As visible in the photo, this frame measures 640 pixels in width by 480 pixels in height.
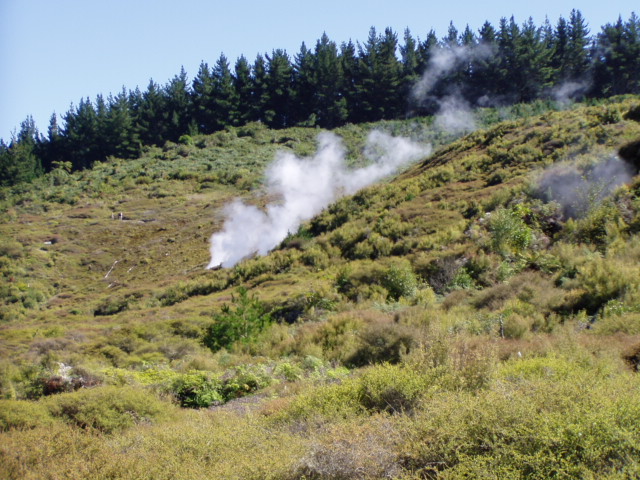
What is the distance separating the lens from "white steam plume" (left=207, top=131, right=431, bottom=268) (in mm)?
31141

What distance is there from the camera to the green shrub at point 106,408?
7012mm

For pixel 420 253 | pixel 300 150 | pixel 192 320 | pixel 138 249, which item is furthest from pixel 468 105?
pixel 192 320

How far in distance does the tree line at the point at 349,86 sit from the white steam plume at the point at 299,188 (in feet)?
32.9

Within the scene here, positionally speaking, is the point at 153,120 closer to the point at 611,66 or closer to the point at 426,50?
the point at 426,50

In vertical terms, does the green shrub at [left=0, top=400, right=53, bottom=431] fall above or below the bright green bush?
below

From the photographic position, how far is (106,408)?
720 centimetres

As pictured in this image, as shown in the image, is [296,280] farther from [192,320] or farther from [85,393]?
[85,393]

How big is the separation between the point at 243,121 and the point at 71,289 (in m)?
39.4

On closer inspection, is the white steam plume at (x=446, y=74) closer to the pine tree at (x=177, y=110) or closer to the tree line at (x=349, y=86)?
the tree line at (x=349, y=86)

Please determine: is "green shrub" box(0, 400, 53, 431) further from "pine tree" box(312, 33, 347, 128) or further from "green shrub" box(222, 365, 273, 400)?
"pine tree" box(312, 33, 347, 128)

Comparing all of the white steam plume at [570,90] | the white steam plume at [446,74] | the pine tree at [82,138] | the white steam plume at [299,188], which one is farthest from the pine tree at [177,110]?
the white steam plume at [570,90]

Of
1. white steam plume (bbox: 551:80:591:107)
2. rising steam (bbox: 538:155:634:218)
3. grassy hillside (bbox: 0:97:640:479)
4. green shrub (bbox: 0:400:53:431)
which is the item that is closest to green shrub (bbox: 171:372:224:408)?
grassy hillside (bbox: 0:97:640:479)

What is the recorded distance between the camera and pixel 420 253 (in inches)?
692

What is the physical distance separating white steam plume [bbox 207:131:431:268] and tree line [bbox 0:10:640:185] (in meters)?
10.0
